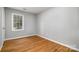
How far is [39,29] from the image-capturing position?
3.49 feet

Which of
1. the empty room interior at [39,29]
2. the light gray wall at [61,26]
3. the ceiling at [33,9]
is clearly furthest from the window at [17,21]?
the light gray wall at [61,26]

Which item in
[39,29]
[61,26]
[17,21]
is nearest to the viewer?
[17,21]

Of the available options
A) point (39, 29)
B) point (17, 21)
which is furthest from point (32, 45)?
point (17, 21)

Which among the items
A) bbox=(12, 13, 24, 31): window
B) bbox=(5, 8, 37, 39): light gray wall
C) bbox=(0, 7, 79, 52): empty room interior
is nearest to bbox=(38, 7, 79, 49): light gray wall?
bbox=(0, 7, 79, 52): empty room interior

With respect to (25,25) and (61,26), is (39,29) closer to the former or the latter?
(25,25)

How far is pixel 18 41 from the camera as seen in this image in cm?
101

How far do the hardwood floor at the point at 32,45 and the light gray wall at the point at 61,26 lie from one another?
0.39 ft

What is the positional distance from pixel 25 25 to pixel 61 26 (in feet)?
2.26

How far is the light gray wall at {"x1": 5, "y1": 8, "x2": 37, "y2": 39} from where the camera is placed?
0.91 m
